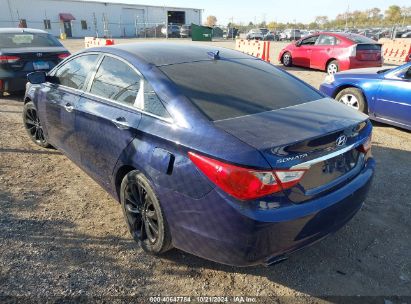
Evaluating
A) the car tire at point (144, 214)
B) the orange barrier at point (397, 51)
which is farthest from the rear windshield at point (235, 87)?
the orange barrier at point (397, 51)

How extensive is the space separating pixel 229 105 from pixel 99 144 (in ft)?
4.37

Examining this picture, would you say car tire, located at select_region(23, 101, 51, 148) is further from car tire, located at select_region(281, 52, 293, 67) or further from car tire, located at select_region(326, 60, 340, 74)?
car tire, located at select_region(281, 52, 293, 67)

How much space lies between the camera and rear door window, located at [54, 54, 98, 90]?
3.73 meters

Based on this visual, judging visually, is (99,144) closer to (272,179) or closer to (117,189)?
(117,189)

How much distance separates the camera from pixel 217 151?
2.23m

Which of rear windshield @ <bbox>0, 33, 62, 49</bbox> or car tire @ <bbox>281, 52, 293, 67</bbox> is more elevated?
rear windshield @ <bbox>0, 33, 62, 49</bbox>

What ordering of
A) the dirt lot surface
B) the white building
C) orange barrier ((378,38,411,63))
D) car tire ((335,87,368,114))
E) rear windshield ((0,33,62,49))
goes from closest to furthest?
the dirt lot surface
car tire ((335,87,368,114))
rear windshield ((0,33,62,49))
orange barrier ((378,38,411,63))
the white building

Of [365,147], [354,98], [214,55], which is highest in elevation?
[214,55]

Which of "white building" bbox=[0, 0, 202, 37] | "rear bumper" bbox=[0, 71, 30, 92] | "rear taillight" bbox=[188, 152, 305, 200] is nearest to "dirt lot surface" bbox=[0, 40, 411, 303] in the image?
"rear taillight" bbox=[188, 152, 305, 200]

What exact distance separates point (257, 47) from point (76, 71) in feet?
36.4

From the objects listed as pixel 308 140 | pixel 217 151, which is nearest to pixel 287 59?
pixel 308 140

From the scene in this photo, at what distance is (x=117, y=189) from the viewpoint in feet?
10.7

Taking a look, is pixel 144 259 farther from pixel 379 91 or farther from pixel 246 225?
pixel 379 91

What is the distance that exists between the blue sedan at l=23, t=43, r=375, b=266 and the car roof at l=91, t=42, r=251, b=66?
0.01 meters
